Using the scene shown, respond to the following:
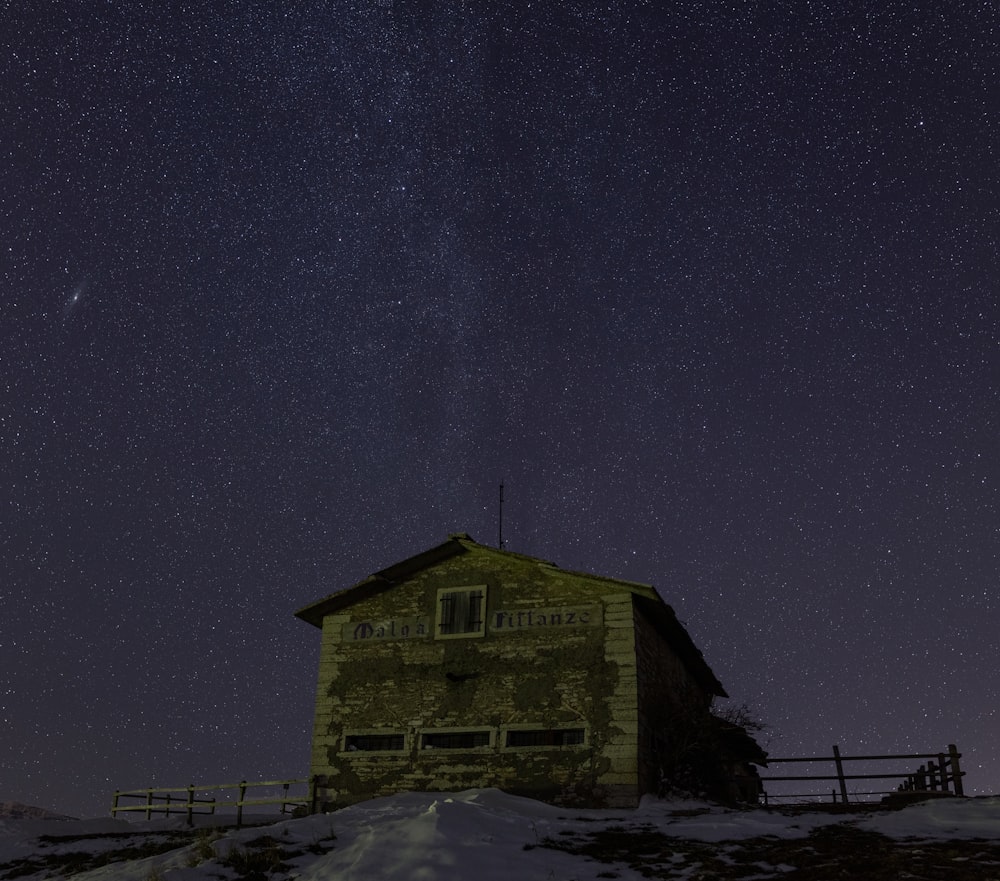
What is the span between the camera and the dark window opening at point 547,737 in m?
20.2

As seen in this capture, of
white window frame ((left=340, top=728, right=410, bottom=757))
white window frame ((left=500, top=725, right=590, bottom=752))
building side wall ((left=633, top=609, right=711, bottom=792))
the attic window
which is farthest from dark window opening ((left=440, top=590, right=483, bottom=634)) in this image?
building side wall ((left=633, top=609, right=711, bottom=792))

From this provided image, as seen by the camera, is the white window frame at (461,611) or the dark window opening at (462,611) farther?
the dark window opening at (462,611)

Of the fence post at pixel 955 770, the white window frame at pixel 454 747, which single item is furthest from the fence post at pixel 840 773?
the white window frame at pixel 454 747

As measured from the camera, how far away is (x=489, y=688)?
2141cm

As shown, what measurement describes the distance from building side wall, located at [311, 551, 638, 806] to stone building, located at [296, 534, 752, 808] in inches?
1.1

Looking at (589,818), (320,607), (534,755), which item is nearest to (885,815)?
(589,818)

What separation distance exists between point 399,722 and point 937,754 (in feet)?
45.1

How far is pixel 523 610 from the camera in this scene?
2189 cm

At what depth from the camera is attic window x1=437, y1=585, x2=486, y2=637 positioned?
72.9ft

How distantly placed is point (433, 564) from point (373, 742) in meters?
4.54

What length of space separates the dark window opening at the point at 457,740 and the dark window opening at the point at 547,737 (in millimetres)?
676

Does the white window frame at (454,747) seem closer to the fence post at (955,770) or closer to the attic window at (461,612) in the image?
the attic window at (461,612)

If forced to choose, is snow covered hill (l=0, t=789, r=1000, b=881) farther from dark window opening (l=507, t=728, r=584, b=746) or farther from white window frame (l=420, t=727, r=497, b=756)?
white window frame (l=420, t=727, r=497, b=756)

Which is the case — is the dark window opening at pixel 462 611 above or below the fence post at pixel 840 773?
above
